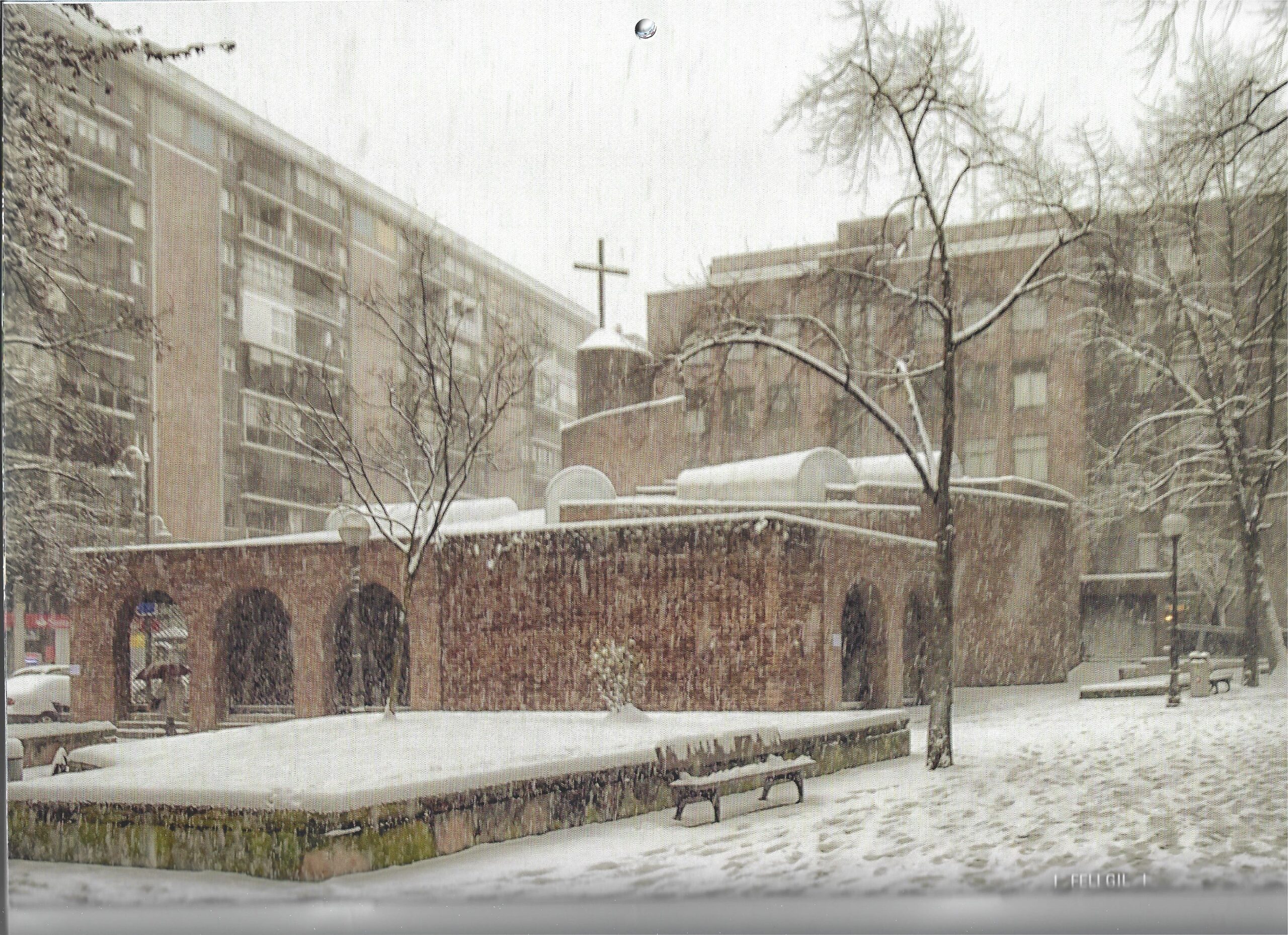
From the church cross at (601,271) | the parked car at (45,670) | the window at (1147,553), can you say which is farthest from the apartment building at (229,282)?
the window at (1147,553)

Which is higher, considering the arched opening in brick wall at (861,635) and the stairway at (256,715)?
the arched opening in brick wall at (861,635)

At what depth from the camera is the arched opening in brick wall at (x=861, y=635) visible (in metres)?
19.4

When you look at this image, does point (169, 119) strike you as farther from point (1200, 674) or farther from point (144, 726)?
point (1200, 674)

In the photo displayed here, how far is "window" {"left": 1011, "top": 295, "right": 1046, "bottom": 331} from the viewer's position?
40.0ft

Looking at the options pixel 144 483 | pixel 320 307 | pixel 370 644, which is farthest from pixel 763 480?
pixel 144 483

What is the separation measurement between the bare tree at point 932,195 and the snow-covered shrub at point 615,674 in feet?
11.1

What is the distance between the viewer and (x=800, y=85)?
10.9m

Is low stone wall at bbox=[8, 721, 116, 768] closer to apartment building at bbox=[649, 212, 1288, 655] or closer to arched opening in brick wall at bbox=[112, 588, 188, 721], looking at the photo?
arched opening in brick wall at bbox=[112, 588, 188, 721]

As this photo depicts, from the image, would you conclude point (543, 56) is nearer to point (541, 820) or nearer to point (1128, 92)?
point (1128, 92)

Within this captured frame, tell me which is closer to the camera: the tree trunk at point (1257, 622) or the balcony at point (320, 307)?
the tree trunk at point (1257, 622)

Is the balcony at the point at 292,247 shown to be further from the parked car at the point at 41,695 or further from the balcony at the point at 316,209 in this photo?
the parked car at the point at 41,695

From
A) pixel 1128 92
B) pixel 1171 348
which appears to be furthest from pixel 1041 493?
pixel 1128 92

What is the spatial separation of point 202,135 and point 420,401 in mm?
3573

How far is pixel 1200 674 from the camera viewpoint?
12.1 metres
